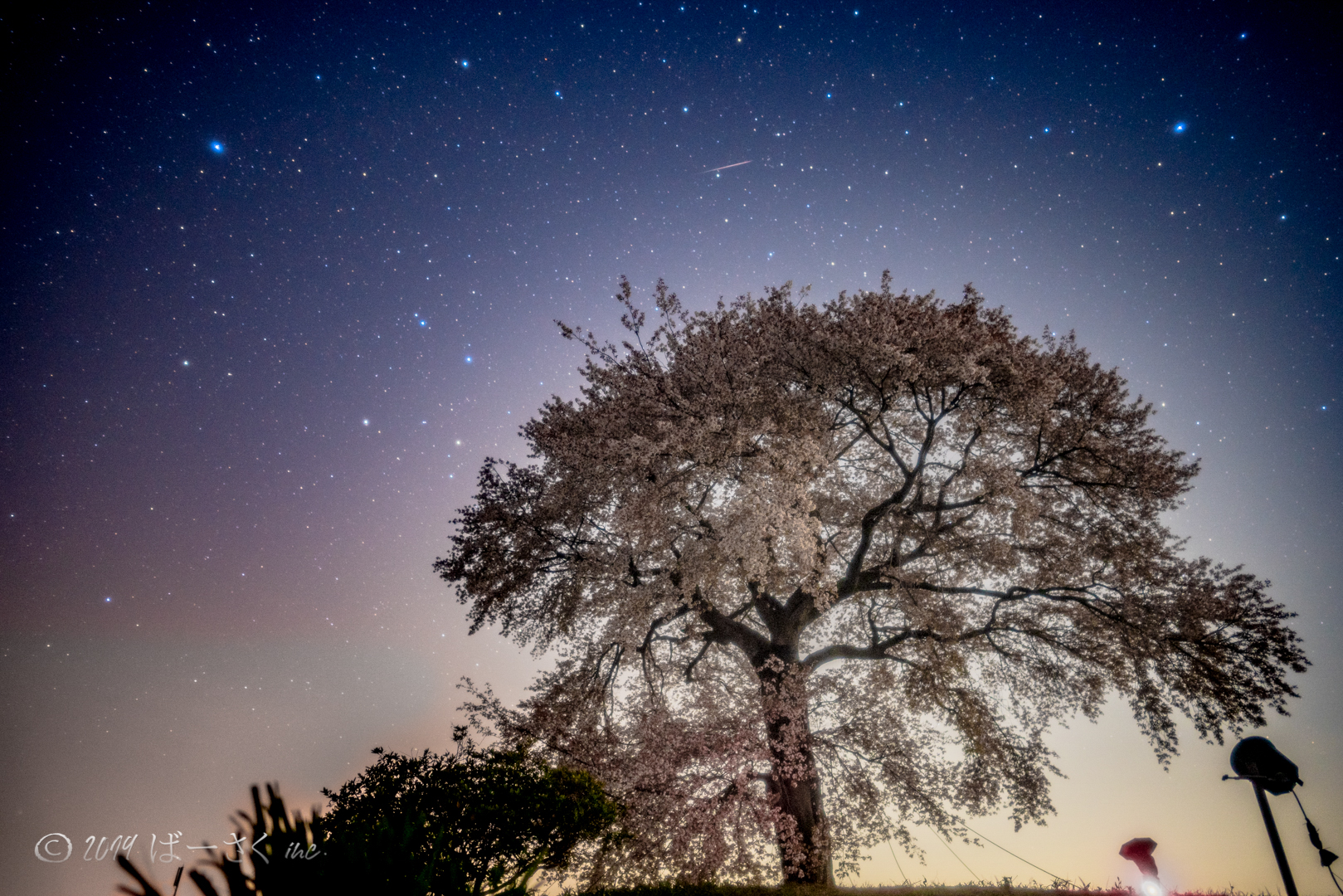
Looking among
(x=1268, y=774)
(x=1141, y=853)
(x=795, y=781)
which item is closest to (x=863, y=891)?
(x=795, y=781)

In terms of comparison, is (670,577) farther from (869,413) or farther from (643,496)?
(869,413)

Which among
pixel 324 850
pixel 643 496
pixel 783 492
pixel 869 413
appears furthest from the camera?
pixel 869 413

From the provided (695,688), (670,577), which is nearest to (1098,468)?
(670,577)

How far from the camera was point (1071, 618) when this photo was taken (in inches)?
413

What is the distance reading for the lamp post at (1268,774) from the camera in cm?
491

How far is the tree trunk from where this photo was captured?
8.77 meters

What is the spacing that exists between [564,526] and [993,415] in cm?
921

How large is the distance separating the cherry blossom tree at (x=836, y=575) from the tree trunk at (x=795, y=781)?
0.17 ft

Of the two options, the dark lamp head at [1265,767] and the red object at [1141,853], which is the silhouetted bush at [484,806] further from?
the dark lamp head at [1265,767]

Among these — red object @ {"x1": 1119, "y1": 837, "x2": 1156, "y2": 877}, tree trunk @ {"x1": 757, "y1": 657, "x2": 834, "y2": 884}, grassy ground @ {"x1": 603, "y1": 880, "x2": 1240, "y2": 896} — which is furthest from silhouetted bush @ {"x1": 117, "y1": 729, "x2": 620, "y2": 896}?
red object @ {"x1": 1119, "y1": 837, "x2": 1156, "y2": 877}

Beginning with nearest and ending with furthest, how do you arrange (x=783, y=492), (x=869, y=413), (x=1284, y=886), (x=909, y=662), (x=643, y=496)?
1. (x=1284, y=886)
2. (x=783, y=492)
3. (x=643, y=496)
4. (x=869, y=413)
5. (x=909, y=662)

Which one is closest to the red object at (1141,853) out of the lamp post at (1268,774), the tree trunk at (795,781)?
the lamp post at (1268,774)

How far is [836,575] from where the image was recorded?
451 inches

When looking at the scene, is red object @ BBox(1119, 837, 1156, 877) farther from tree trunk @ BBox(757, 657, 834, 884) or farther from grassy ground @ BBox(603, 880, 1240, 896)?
tree trunk @ BBox(757, 657, 834, 884)
